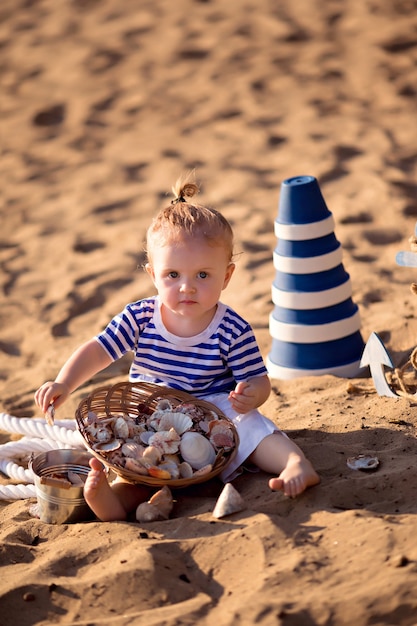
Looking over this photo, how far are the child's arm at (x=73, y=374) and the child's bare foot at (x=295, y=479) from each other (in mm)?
864

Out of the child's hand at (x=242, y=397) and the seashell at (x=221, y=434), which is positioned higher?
the child's hand at (x=242, y=397)

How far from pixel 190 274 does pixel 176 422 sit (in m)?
0.54

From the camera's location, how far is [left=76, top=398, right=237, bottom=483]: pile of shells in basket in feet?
10.1

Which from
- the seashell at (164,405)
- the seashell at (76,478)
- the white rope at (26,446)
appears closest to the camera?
the seashell at (76,478)

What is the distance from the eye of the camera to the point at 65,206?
6594mm

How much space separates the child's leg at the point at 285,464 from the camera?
2945mm

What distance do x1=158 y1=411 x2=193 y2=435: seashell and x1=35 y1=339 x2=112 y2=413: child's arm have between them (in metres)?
0.37

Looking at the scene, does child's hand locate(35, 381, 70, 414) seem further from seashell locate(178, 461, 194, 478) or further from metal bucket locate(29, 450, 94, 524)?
seashell locate(178, 461, 194, 478)

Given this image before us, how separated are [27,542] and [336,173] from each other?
13.4ft

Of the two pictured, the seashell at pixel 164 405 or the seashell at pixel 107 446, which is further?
the seashell at pixel 164 405

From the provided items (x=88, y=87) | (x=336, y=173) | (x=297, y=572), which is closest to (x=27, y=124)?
(x=88, y=87)

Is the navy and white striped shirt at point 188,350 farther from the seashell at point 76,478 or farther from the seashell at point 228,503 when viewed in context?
the seashell at point 228,503

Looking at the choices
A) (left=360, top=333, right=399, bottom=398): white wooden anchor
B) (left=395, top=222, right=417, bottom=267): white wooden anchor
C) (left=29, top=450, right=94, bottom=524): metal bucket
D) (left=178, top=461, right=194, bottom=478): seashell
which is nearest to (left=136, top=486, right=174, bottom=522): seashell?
(left=178, top=461, right=194, bottom=478): seashell

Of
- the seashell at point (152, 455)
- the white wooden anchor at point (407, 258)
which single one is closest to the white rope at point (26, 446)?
the seashell at point (152, 455)
